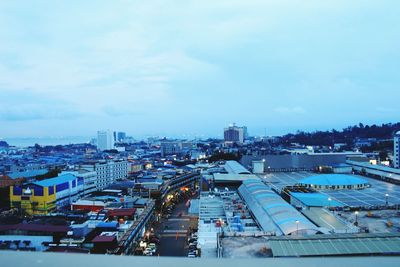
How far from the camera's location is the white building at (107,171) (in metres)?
8.71

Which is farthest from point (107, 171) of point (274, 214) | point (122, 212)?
point (274, 214)

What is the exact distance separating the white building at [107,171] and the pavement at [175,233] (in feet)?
8.73

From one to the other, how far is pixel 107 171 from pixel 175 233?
452cm

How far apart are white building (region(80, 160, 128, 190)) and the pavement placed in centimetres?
266

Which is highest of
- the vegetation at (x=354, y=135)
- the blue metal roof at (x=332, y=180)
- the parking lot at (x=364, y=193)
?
the vegetation at (x=354, y=135)

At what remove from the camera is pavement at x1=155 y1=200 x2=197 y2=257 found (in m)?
4.49

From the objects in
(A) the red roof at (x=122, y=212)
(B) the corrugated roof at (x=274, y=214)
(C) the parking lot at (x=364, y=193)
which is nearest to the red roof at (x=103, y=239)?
(A) the red roof at (x=122, y=212)

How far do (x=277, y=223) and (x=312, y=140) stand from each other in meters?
20.9

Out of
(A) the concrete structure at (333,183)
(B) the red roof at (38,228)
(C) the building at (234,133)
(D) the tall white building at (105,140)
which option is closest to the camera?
(B) the red roof at (38,228)

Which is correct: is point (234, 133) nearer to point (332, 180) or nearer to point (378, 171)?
point (378, 171)

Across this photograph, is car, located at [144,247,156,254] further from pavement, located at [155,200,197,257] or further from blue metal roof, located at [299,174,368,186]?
blue metal roof, located at [299,174,368,186]

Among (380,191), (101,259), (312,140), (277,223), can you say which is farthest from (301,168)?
(312,140)

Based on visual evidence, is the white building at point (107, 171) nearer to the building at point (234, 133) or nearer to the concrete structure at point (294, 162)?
the concrete structure at point (294, 162)

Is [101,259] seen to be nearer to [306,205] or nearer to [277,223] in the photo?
[277,223]
